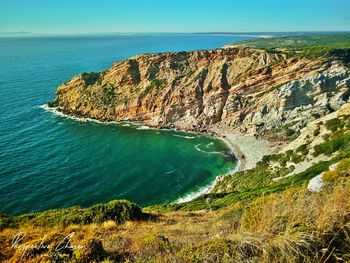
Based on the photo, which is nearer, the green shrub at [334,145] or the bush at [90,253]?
the bush at [90,253]

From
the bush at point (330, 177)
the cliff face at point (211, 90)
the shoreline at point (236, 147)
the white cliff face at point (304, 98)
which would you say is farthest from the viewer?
the cliff face at point (211, 90)

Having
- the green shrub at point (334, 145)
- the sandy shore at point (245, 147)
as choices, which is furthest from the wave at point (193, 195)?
the green shrub at point (334, 145)

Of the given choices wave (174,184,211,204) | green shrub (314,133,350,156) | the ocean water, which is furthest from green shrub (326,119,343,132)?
wave (174,184,211,204)

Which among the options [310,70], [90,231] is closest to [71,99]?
[310,70]

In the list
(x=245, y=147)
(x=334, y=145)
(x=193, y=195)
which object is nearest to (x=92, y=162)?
(x=193, y=195)

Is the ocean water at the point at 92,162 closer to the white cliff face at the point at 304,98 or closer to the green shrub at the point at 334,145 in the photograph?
the white cliff face at the point at 304,98

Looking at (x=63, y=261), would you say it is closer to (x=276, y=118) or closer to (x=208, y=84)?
(x=276, y=118)

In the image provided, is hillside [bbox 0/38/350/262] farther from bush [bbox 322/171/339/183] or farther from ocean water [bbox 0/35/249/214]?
ocean water [bbox 0/35/249/214]

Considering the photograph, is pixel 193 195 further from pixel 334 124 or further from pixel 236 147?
pixel 334 124
